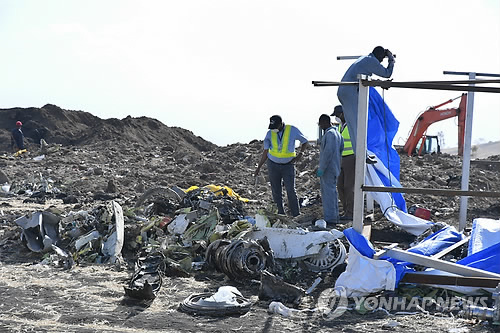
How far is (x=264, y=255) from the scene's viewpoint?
5992 mm

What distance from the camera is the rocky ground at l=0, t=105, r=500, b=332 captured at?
15.4 ft

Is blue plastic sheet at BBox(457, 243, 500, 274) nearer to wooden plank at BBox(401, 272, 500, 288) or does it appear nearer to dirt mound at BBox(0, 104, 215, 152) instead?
wooden plank at BBox(401, 272, 500, 288)

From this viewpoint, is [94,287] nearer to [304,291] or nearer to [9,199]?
[304,291]

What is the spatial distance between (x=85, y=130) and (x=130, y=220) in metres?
24.1

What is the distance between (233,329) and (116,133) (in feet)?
78.6

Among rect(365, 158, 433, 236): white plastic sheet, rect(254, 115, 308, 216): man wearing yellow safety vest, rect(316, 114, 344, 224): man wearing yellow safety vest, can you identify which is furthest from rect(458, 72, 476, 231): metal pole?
rect(254, 115, 308, 216): man wearing yellow safety vest

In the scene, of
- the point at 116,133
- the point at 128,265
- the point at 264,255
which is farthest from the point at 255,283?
the point at 116,133

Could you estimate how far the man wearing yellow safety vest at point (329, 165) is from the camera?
26.5 feet

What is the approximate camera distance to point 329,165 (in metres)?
8.14

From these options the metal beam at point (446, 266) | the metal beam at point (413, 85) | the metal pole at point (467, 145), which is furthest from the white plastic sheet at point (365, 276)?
the metal pole at point (467, 145)

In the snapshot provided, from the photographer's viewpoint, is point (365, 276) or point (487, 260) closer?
point (365, 276)

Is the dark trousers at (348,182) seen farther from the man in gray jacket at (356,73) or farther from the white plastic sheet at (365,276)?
the white plastic sheet at (365,276)

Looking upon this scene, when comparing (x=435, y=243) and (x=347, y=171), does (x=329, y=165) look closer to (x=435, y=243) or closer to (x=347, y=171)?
(x=347, y=171)

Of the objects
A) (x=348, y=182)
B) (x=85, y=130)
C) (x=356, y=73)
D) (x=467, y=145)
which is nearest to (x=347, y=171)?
(x=348, y=182)
